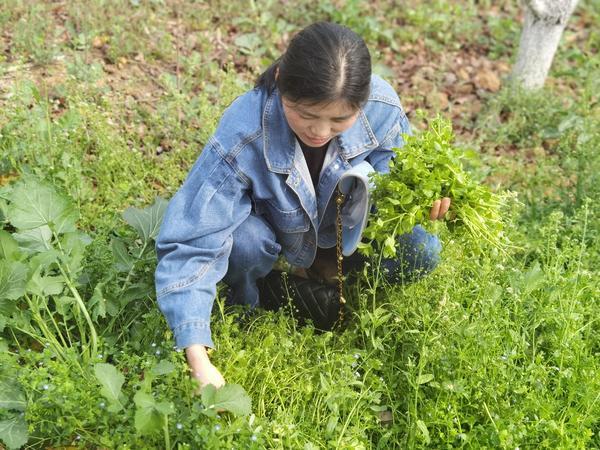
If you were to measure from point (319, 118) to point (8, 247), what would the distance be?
1186 mm

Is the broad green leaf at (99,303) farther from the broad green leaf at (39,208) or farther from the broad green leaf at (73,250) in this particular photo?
the broad green leaf at (39,208)

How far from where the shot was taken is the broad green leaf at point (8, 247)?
2.50 meters

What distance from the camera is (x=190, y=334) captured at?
2309mm

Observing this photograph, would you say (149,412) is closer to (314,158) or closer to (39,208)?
(39,208)

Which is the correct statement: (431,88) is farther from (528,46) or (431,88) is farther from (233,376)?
(233,376)

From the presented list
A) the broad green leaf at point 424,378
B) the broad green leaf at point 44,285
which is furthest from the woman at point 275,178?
the broad green leaf at point 424,378

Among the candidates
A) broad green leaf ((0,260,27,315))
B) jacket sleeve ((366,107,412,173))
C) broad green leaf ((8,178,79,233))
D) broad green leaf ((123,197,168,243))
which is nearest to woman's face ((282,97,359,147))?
jacket sleeve ((366,107,412,173))

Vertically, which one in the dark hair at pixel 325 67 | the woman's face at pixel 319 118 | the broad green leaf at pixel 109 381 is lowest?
the broad green leaf at pixel 109 381

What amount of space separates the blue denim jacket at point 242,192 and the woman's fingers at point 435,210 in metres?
0.44

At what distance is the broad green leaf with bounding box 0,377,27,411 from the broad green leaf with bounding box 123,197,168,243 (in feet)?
2.52

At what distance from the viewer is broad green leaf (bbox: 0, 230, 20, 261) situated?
8.20ft

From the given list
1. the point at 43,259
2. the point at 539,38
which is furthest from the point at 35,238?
the point at 539,38

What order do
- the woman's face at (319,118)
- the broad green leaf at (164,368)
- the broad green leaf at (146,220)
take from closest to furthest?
1. the broad green leaf at (164,368)
2. the woman's face at (319,118)
3. the broad green leaf at (146,220)

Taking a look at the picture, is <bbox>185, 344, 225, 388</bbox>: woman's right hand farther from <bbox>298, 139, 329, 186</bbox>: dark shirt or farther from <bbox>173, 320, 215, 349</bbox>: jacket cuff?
<bbox>298, 139, 329, 186</bbox>: dark shirt
